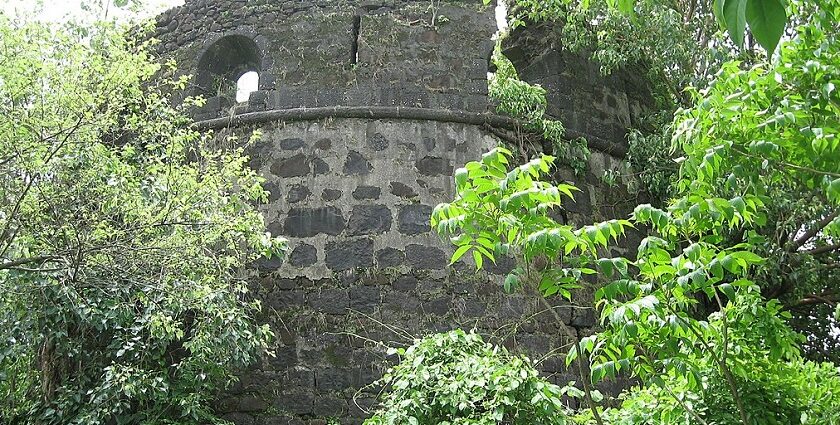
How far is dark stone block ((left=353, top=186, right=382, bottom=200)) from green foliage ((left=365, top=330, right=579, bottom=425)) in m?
2.38

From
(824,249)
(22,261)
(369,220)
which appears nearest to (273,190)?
(369,220)

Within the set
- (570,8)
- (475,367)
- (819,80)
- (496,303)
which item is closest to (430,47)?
(570,8)

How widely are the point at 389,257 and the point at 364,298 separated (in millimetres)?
365

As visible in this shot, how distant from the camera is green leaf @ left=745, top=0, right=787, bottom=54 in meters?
1.47

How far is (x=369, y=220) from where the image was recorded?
22.6 feet

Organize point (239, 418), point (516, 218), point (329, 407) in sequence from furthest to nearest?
point (239, 418) → point (329, 407) → point (516, 218)

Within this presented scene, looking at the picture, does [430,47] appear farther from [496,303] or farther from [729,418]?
[729,418]

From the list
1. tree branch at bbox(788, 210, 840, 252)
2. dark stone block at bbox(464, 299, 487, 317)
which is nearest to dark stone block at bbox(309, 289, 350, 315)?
dark stone block at bbox(464, 299, 487, 317)

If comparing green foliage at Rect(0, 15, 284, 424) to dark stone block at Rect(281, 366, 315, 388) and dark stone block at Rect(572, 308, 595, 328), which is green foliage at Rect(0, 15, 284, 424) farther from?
dark stone block at Rect(572, 308, 595, 328)

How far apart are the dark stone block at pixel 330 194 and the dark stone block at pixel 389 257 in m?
0.58

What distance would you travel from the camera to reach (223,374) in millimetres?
6230

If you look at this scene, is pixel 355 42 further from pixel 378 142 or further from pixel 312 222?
pixel 312 222

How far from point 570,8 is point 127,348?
470cm

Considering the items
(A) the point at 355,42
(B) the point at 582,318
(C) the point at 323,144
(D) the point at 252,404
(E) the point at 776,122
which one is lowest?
(D) the point at 252,404
